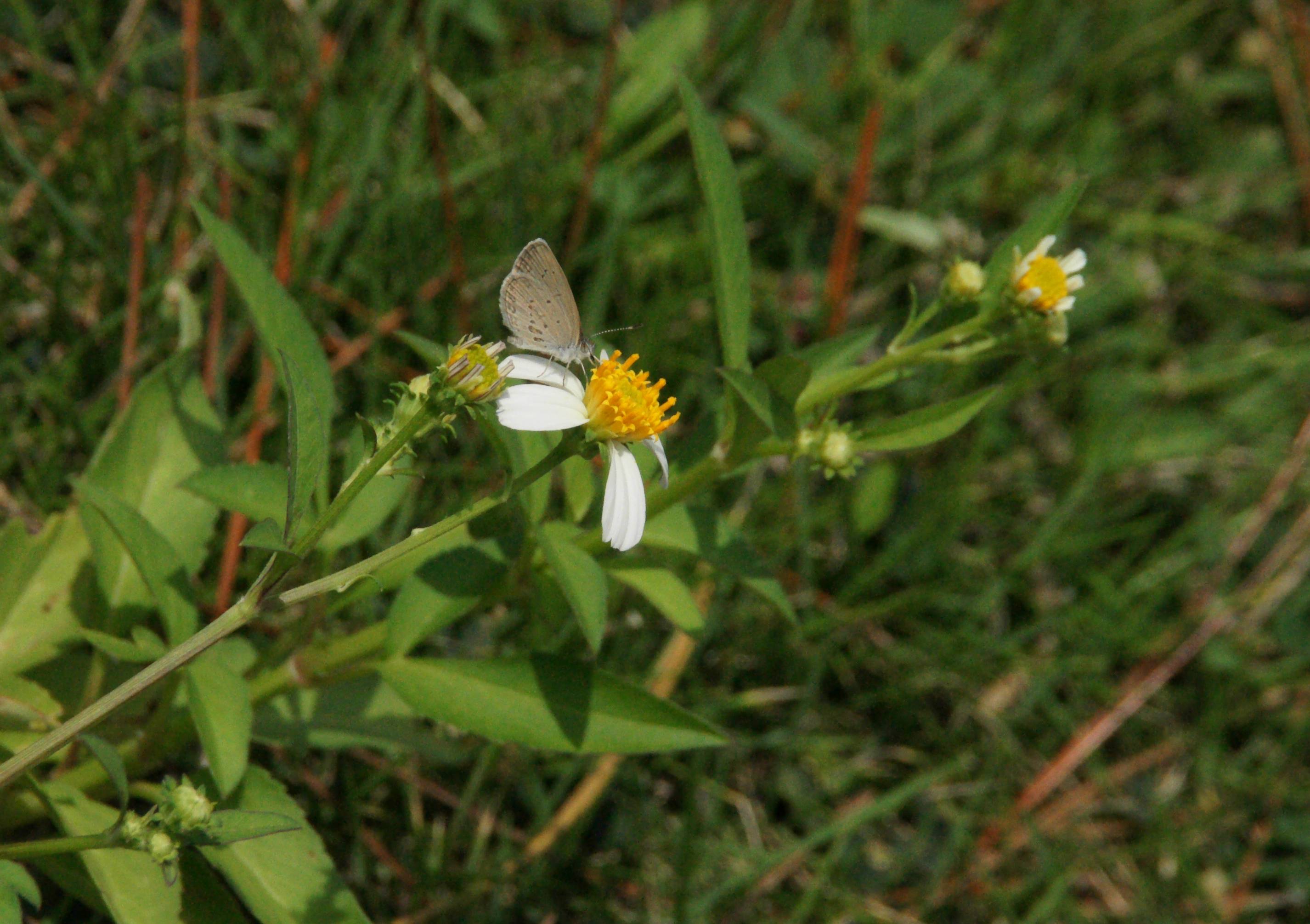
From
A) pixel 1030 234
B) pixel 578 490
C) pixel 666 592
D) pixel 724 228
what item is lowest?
pixel 666 592

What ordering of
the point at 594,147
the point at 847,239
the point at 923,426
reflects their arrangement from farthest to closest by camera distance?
1. the point at 847,239
2. the point at 594,147
3. the point at 923,426

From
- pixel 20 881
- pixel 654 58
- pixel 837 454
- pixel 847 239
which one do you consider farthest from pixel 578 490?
pixel 654 58

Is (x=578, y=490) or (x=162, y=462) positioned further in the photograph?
(x=162, y=462)

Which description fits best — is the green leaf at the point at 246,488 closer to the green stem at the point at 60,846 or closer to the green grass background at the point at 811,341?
the green stem at the point at 60,846

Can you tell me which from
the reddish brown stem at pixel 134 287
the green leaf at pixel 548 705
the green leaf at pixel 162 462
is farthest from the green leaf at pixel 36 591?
the green leaf at pixel 548 705

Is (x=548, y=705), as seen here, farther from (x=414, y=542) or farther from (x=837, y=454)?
(x=837, y=454)

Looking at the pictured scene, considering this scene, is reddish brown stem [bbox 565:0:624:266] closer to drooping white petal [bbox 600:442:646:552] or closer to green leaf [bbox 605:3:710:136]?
green leaf [bbox 605:3:710:136]

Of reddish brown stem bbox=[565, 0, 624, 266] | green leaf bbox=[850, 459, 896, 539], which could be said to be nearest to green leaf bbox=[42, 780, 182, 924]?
reddish brown stem bbox=[565, 0, 624, 266]
